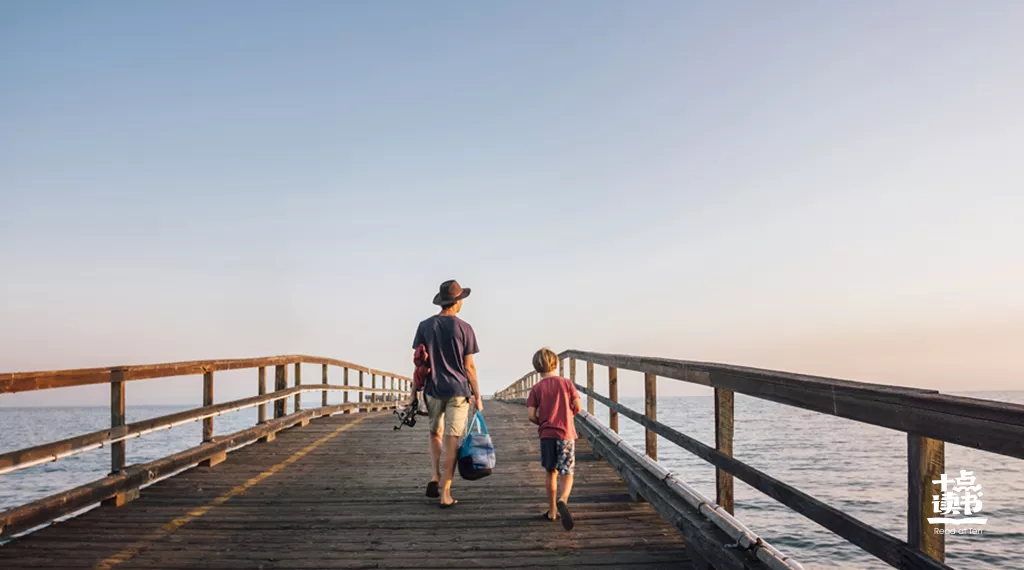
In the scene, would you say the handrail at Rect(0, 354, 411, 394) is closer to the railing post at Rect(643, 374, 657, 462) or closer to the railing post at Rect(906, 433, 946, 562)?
the railing post at Rect(643, 374, 657, 462)

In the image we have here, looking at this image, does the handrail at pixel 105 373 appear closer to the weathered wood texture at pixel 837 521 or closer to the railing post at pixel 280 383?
the railing post at pixel 280 383

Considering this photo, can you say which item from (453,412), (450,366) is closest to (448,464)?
(453,412)

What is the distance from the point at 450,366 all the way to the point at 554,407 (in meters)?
1.26

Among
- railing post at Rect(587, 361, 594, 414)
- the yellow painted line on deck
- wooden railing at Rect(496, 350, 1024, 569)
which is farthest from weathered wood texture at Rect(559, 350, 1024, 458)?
railing post at Rect(587, 361, 594, 414)

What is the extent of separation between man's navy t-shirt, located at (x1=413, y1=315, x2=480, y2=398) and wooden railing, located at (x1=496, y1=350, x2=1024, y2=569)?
289 centimetres

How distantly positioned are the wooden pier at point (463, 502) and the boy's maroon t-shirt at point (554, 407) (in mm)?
705

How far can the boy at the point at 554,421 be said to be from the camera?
6.14 metres

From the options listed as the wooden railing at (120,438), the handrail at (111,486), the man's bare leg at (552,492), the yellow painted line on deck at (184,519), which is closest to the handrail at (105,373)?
the wooden railing at (120,438)

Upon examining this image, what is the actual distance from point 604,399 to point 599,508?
82.4 inches

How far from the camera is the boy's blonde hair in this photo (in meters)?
6.18

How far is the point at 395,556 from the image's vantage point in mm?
5211

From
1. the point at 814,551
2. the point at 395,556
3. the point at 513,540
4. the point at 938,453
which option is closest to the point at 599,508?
the point at 513,540

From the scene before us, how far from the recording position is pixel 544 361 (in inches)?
243

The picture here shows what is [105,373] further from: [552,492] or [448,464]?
[552,492]
